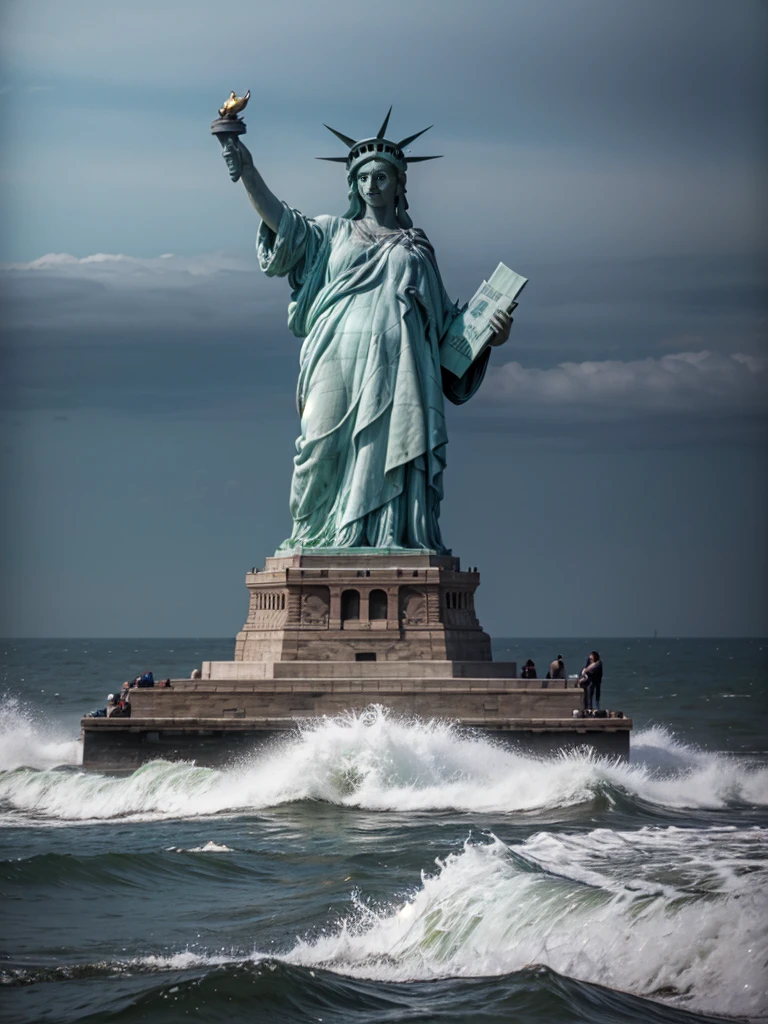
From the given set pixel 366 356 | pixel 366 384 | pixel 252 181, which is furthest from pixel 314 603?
pixel 252 181

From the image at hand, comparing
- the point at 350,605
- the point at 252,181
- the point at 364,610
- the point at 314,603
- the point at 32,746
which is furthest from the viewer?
the point at 32,746

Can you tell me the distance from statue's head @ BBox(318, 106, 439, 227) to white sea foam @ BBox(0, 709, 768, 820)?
11.4 metres

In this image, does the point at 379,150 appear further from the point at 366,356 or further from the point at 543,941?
the point at 543,941

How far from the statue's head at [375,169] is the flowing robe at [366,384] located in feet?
2.00

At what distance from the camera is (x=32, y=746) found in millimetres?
39438

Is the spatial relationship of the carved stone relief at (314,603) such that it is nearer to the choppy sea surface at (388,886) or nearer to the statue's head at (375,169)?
the choppy sea surface at (388,886)

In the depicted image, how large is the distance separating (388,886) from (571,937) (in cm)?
378

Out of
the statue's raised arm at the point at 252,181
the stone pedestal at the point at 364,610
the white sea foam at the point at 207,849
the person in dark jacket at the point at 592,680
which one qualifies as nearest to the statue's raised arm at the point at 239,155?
the statue's raised arm at the point at 252,181

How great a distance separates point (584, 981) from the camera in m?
14.2

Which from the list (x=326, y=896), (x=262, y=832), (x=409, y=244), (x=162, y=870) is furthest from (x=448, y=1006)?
(x=409, y=244)

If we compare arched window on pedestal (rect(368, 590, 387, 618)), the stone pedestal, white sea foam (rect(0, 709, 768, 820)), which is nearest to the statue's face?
the stone pedestal

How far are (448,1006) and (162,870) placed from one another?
740 cm

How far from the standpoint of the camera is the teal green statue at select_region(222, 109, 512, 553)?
33312 mm

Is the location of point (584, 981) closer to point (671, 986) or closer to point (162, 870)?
point (671, 986)
